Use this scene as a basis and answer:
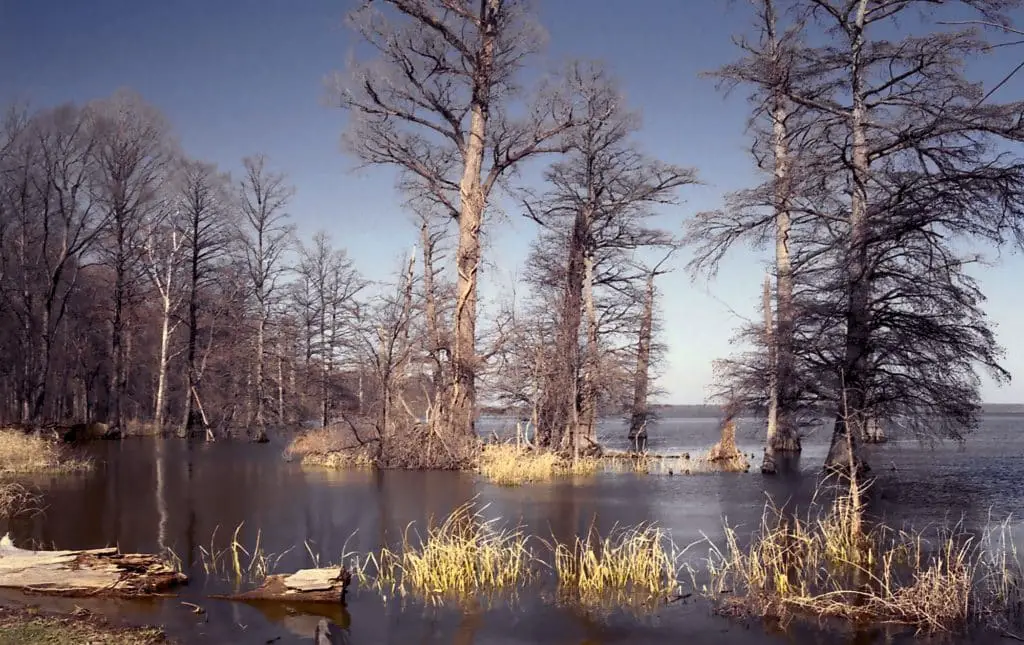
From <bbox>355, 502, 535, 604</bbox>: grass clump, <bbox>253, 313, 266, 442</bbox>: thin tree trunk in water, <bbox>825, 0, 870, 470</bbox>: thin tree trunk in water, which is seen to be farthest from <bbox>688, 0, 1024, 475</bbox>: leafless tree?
<bbox>253, 313, 266, 442</bbox>: thin tree trunk in water

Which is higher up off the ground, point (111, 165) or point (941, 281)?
point (111, 165)

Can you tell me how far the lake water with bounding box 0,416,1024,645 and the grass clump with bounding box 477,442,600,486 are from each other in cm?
53

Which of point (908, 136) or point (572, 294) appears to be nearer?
point (908, 136)

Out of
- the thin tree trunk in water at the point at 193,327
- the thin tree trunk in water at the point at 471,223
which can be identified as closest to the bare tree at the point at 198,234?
the thin tree trunk in water at the point at 193,327

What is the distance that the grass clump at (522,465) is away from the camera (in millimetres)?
16859

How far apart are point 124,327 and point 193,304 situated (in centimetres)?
538

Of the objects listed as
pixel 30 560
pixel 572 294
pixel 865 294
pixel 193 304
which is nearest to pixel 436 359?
pixel 572 294

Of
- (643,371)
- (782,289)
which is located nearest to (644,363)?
(643,371)

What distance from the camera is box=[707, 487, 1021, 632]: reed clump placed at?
22.4 feet

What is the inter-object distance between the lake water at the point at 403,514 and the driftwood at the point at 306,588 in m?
0.20

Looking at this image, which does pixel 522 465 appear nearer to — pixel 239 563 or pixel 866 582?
pixel 239 563

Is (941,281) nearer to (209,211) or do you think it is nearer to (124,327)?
(209,211)

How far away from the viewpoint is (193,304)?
3538cm

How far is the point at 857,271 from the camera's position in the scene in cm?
1585
